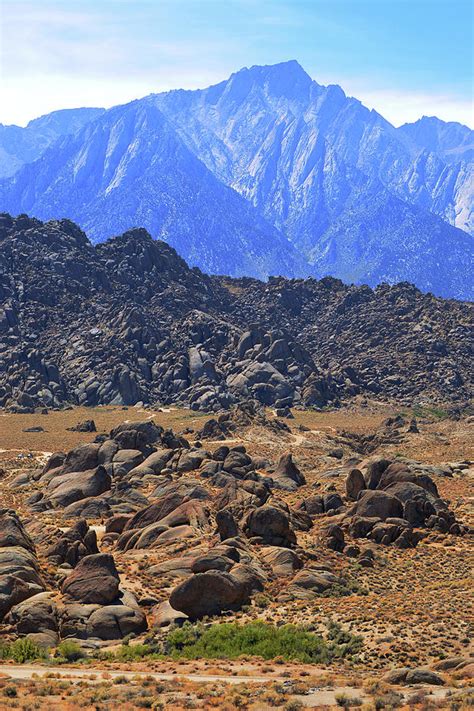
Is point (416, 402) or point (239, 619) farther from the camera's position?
point (416, 402)

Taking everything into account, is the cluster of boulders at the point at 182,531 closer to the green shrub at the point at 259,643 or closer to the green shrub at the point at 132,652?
the green shrub at the point at 132,652

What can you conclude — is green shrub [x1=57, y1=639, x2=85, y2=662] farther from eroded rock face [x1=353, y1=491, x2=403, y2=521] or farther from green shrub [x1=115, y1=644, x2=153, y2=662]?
eroded rock face [x1=353, y1=491, x2=403, y2=521]

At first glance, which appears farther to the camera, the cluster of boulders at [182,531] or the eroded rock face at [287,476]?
the eroded rock face at [287,476]

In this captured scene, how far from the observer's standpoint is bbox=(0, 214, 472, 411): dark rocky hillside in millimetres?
150375

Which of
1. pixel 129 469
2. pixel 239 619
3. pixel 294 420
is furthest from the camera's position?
pixel 294 420

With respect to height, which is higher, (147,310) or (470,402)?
Answer: (147,310)

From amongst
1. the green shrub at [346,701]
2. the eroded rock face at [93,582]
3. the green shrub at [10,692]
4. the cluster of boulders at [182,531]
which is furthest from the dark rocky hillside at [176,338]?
the green shrub at [346,701]

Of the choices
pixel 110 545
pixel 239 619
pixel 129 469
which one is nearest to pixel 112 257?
pixel 129 469

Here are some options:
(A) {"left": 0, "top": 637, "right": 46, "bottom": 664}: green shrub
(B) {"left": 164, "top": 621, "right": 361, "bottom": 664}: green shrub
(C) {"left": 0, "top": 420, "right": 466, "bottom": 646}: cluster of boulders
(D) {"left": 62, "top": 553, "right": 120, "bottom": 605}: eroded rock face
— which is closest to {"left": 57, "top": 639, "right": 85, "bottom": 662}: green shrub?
(A) {"left": 0, "top": 637, "right": 46, "bottom": 664}: green shrub

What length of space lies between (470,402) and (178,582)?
373 feet

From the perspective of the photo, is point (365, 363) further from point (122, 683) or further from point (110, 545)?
point (122, 683)

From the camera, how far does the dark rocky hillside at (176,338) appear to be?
150 m

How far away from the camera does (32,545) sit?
49812 mm

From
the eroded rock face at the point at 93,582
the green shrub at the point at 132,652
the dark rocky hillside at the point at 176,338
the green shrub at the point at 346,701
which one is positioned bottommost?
the green shrub at the point at 132,652
